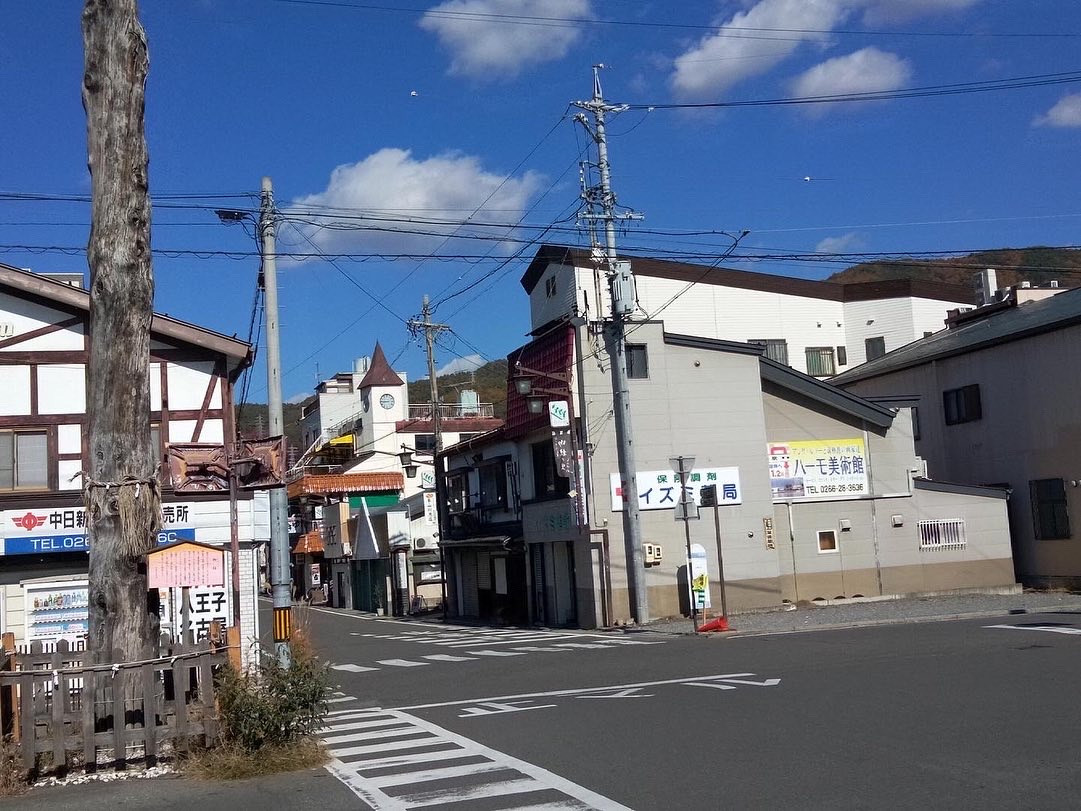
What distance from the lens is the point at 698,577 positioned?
26297 millimetres

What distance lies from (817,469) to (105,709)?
24.6 m

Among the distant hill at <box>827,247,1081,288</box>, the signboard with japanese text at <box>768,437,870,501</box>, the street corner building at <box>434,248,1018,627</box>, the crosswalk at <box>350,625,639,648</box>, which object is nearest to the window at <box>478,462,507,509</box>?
the street corner building at <box>434,248,1018,627</box>

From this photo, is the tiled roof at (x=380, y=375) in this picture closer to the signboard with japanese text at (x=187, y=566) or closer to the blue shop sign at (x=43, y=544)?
the blue shop sign at (x=43, y=544)

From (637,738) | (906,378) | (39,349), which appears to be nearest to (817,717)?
(637,738)

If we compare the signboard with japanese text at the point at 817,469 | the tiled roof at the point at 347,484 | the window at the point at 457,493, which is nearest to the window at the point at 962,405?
the signboard with japanese text at the point at 817,469

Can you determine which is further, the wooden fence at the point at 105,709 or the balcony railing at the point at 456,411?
the balcony railing at the point at 456,411

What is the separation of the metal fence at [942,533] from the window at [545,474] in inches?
416

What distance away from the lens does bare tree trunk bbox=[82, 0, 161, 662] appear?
10453mm

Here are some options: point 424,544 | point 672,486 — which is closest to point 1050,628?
point 672,486

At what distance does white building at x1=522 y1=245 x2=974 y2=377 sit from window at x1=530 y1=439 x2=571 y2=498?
563 inches

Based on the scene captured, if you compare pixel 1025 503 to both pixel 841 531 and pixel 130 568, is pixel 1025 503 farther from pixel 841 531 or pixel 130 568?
pixel 130 568

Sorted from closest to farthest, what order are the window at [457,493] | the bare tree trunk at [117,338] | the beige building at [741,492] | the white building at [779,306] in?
the bare tree trunk at [117,338] → the beige building at [741,492] → the window at [457,493] → the white building at [779,306]

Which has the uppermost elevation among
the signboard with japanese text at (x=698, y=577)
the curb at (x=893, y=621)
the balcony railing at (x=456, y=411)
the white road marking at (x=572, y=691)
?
the balcony railing at (x=456, y=411)

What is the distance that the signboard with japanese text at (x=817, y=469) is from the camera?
31.0m
